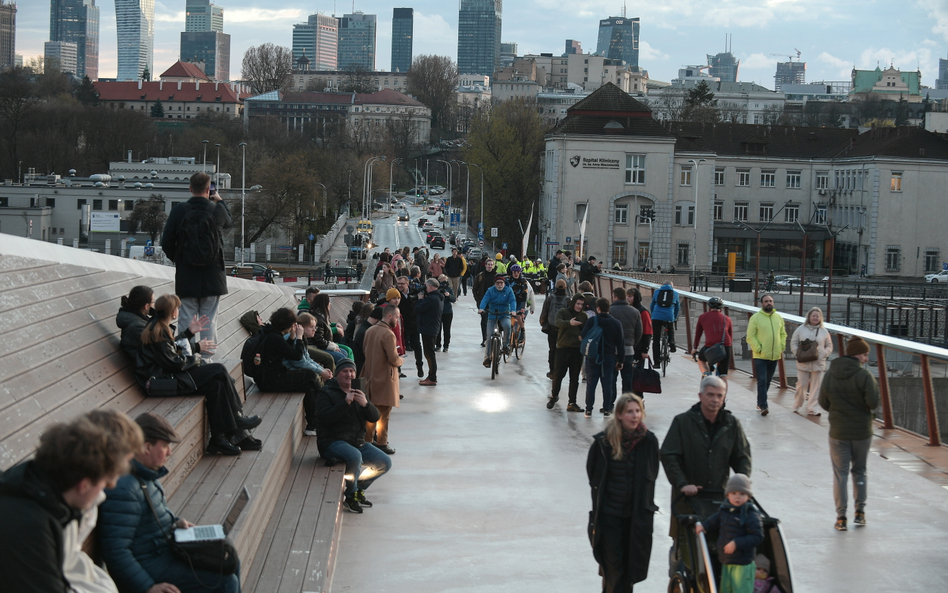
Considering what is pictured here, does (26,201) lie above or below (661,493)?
above

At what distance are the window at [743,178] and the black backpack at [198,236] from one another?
78350 millimetres

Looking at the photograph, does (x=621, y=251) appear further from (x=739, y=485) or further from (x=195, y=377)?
(x=739, y=485)

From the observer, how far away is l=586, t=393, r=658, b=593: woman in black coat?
6789 millimetres

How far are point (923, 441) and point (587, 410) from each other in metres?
4.44

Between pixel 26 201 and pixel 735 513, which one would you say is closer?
pixel 735 513

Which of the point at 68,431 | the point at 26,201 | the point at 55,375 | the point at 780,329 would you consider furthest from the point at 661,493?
the point at 26,201

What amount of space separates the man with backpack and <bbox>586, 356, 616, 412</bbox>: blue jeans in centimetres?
628

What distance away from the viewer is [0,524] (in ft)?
11.5

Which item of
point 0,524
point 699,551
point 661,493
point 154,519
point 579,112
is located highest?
point 579,112

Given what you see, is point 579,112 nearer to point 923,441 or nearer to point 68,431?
point 923,441

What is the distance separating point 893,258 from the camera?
7788cm

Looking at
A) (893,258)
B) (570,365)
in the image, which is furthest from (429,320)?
(893,258)

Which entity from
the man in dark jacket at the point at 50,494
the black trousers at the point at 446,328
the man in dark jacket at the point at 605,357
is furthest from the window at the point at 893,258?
the man in dark jacket at the point at 50,494

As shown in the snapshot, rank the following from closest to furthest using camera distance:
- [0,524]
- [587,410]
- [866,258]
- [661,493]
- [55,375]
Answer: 1. [0,524]
2. [55,375]
3. [661,493]
4. [587,410]
5. [866,258]
